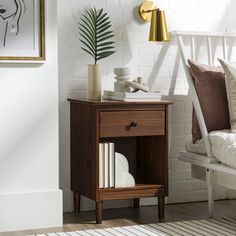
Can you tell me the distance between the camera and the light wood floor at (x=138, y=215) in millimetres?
4057

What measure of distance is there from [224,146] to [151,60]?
3.11ft

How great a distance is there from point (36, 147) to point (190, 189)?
4.46 feet

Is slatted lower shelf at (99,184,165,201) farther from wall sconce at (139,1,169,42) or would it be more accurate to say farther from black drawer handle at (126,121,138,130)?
wall sconce at (139,1,169,42)

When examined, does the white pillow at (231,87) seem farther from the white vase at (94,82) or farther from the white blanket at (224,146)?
the white vase at (94,82)

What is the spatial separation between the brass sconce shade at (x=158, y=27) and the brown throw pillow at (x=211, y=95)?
0.90 ft

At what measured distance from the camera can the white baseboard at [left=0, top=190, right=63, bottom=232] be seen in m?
3.90

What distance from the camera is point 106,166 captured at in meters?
4.11

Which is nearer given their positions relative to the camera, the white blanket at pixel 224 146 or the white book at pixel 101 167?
the white blanket at pixel 224 146

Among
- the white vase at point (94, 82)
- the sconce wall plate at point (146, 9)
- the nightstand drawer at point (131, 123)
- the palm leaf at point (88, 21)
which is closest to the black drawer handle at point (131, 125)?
the nightstand drawer at point (131, 123)

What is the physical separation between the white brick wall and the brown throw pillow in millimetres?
382

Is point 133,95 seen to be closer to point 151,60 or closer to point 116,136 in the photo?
point 116,136

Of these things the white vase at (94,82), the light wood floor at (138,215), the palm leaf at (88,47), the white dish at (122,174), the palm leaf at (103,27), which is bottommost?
the light wood floor at (138,215)

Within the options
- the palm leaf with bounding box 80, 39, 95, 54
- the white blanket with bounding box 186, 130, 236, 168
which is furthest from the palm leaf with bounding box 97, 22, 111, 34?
the white blanket with bounding box 186, 130, 236, 168

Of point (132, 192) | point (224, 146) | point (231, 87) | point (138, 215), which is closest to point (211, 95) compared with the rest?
point (231, 87)
